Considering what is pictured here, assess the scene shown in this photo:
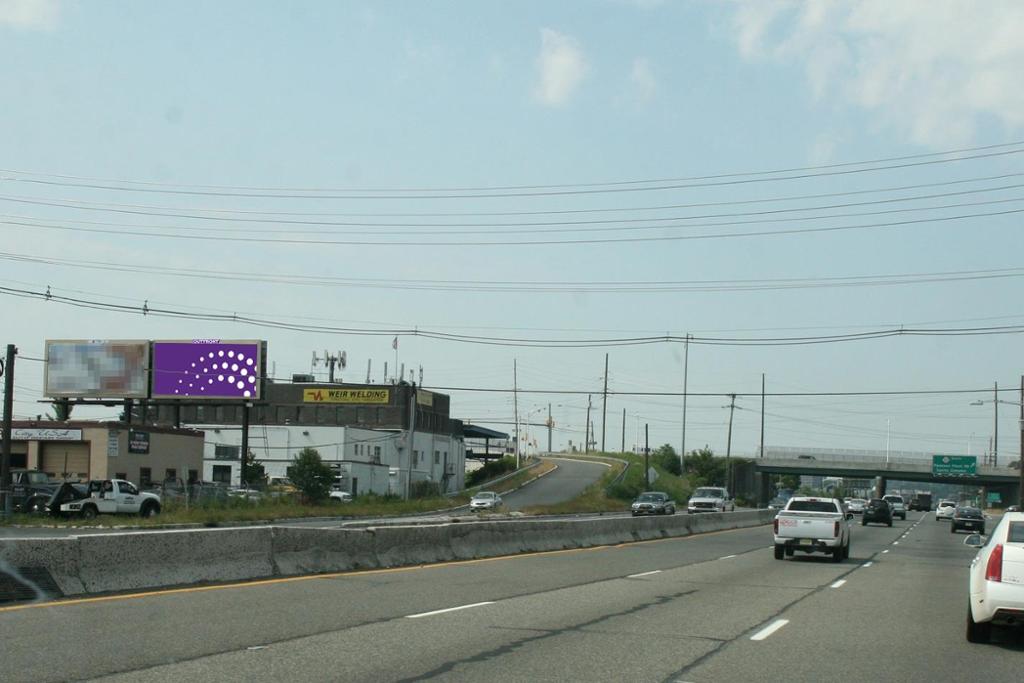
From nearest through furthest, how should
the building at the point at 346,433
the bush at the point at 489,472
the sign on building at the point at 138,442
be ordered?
1. the sign on building at the point at 138,442
2. the building at the point at 346,433
3. the bush at the point at 489,472

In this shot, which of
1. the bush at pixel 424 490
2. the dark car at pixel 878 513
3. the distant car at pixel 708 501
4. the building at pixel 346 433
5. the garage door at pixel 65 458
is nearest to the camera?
the dark car at pixel 878 513

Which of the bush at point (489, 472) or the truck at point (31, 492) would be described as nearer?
the truck at point (31, 492)

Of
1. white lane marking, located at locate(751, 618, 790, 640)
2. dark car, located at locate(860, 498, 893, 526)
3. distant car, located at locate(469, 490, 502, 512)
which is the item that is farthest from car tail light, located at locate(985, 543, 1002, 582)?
distant car, located at locate(469, 490, 502, 512)

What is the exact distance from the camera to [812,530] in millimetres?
28906

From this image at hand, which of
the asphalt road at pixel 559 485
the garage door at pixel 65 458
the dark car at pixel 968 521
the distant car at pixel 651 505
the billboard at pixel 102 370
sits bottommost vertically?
the asphalt road at pixel 559 485

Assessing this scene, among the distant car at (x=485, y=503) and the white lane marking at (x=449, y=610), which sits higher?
the white lane marking at (x=449, y=610)

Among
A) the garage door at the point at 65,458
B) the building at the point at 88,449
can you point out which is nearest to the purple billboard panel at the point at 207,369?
the building at the point at 88,449

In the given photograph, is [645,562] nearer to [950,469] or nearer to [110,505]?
[110,505]

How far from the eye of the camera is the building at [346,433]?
9238 cm

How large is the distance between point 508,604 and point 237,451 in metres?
84.4

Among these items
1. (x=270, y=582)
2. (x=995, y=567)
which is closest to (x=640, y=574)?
(x=270, y=582)

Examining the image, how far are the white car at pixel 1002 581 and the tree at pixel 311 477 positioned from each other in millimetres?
53428

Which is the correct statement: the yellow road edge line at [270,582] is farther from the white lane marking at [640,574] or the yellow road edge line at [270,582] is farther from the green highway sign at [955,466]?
the green highway sign at [955,466]

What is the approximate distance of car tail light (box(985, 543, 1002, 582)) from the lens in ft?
39.0
